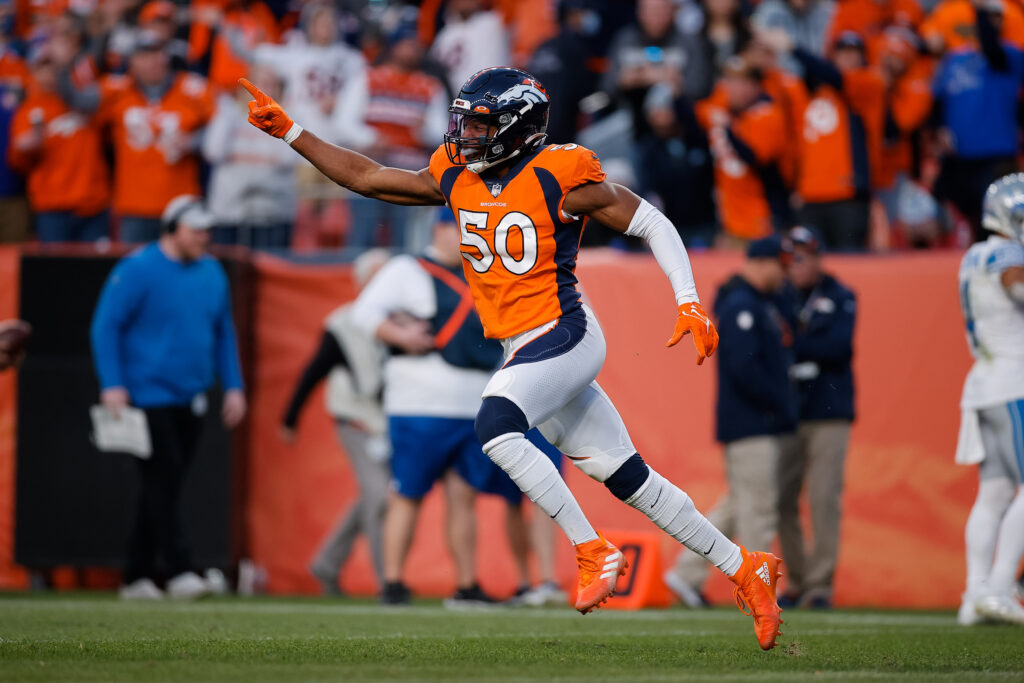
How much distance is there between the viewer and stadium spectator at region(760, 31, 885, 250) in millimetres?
10961

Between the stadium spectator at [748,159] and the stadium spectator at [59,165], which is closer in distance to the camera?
the stadium spectator at [748,159]

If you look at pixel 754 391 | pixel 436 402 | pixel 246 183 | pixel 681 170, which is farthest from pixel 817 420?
pixel 246 183

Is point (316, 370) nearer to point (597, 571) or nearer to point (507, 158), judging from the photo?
point (507, 158)

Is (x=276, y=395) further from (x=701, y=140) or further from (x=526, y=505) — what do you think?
(x=701, y=140)

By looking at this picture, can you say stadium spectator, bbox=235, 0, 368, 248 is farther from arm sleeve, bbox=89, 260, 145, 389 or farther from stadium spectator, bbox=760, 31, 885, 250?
stadium spectator, bbox=760, 31, 885, 250

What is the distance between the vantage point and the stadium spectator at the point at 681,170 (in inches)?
444

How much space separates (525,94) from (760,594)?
6.98 feet

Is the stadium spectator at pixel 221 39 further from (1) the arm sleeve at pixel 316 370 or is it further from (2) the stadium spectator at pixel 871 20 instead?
(2) the stadium spectator at pixel 871 20

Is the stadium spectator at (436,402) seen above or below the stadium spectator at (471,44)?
below

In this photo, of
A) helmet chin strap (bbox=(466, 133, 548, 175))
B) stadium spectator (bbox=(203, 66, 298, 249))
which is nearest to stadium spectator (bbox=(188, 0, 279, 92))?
stadium spectator (bbox=(203, 66, 298, 249))

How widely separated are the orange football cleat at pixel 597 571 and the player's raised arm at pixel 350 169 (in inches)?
62.3

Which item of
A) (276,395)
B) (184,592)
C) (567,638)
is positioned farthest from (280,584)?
(567,638)

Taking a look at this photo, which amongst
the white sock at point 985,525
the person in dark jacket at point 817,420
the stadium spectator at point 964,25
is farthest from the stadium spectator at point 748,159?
the white sock at point 985,525

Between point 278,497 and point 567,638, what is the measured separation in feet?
16.9
